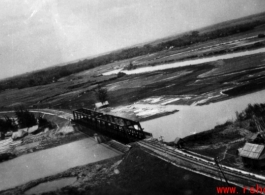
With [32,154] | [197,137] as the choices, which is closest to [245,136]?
[197,137]

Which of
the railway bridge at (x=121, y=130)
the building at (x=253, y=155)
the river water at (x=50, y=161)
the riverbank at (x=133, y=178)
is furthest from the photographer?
the river water at (x=50, y=161)

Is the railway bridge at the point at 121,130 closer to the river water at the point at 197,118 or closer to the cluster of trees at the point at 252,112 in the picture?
the river water at the point at 197,118

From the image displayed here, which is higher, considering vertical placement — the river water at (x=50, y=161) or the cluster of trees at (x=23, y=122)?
the cluster of trees at (x=23, y=122)

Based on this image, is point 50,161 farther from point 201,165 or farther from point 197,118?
point 201,165

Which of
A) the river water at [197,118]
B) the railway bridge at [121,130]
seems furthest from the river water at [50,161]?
the river water at [197,118]

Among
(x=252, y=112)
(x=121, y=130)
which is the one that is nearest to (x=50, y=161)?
(x=121, y=130)

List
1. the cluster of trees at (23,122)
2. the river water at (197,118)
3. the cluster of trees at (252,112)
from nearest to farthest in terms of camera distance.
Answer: the cluster of trees at (252,112), the river water at (197,118), the cluster of trees at (23,122)

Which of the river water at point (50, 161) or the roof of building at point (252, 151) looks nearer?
the roof of building at point (252, 151)
